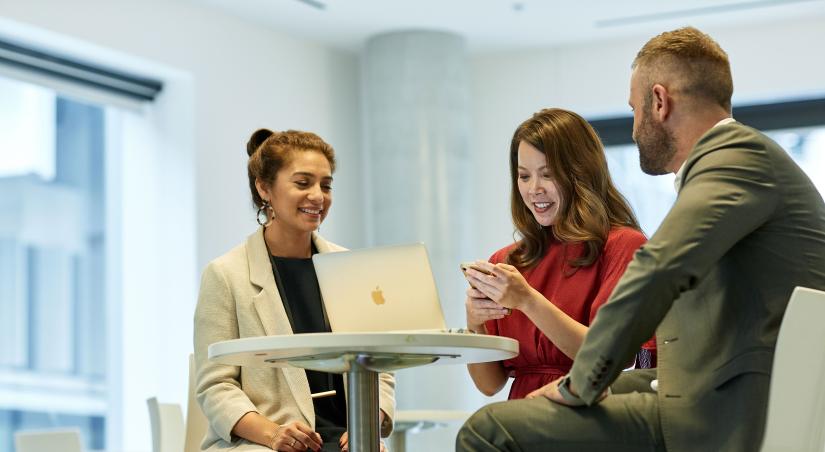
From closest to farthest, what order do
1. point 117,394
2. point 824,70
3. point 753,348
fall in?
1. point 753,348
2. point 117,394
3. point 824,70

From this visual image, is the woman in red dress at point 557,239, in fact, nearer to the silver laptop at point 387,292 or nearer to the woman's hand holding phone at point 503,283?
the woman's hand holding phone at point 503,283

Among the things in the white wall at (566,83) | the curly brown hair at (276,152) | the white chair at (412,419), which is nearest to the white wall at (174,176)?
the white wall at (566,83)

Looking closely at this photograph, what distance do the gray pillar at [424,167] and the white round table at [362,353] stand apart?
169 inches

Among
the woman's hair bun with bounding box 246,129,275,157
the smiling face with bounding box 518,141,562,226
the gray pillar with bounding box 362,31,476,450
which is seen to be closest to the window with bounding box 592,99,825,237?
the gray pillar with bounding box 362,31,476,450

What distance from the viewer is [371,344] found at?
2209 mm

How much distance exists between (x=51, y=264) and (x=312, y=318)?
3275mm

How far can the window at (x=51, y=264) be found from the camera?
578 centimetres

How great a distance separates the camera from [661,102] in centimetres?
230

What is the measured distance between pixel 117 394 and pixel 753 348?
4.86m

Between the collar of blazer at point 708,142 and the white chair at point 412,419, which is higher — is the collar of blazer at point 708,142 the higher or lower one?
the higher one

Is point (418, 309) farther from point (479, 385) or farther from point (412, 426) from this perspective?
point (412, 426)

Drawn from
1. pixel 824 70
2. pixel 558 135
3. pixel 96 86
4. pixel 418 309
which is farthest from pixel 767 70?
pixel 418 309

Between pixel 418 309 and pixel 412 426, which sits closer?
pixel 418 309

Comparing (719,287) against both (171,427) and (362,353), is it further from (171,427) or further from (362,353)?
(171,427)
